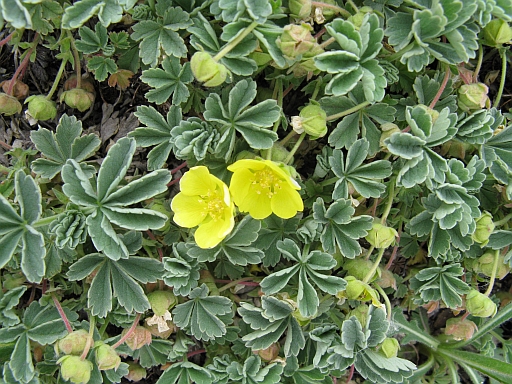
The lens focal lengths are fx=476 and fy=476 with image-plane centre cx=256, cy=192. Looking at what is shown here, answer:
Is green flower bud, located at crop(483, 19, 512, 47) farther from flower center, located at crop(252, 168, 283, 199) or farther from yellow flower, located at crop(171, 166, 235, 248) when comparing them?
yellow flower, located at crop(171, 166, 235, 248)

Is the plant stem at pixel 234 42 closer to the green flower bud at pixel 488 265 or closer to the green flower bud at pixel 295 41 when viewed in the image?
the green flower bud at pixel 295 41

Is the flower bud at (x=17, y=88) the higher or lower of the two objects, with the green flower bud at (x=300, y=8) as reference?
lower

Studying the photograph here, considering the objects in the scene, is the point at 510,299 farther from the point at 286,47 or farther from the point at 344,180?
the point at 286,47

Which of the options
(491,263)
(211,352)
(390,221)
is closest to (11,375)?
(211,352)

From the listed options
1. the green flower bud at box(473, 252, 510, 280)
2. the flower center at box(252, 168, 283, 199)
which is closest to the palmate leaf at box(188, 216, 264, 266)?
the flower center at box(252, 168, 283, 199)

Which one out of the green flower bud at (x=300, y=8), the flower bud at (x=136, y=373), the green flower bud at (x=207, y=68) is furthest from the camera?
the flower bud at (x=136, y=373)

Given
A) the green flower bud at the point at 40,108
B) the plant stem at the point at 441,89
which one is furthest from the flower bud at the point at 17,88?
the plant stem at the point at 441,89
